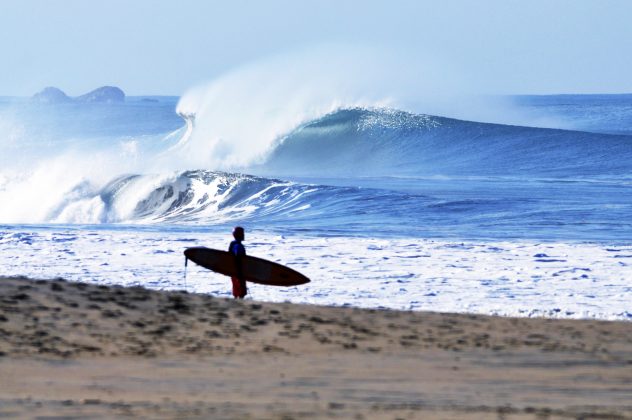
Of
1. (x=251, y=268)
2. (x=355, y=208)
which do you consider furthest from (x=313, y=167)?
(x=251, y=268)

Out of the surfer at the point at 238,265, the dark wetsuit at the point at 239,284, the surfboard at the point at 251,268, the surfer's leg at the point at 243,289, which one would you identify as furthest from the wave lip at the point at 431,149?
the surfer's leg at the point at 243,289

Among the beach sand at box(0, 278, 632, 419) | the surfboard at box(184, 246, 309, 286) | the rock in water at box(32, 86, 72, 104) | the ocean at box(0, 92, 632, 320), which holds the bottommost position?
the beach sand at box(0, 278, 632, 419)

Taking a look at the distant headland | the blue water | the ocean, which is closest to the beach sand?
the ocean

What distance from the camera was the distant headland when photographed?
131875 millimetres

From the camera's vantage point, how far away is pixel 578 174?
2830 cm

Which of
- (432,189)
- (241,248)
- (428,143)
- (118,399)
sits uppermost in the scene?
(428,143)

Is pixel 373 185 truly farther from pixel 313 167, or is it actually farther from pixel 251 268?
pixel 251 268

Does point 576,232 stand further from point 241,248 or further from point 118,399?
point 118,399

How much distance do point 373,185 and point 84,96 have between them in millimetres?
117985

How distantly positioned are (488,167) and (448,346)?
23.9 m

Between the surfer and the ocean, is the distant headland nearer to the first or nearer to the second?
the ocean

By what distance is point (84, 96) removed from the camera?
139125 mm

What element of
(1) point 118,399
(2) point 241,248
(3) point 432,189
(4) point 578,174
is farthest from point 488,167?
(1) point 118,399

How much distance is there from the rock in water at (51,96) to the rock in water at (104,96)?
2.65 metres
